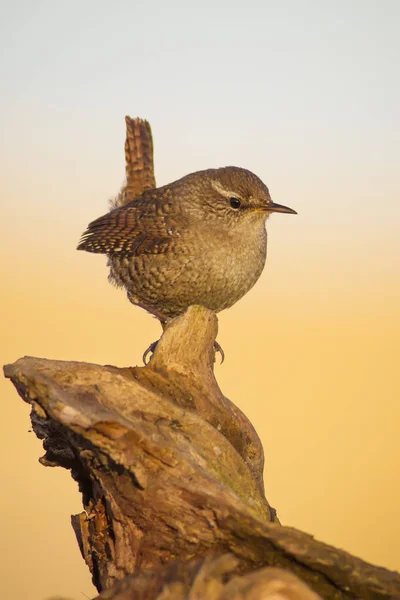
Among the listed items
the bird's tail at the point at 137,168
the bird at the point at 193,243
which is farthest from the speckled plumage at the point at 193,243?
the bird's tail at the point at 137,168

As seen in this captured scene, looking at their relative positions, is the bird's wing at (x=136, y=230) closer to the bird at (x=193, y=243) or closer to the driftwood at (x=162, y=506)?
the bird at (x=193, y=243)

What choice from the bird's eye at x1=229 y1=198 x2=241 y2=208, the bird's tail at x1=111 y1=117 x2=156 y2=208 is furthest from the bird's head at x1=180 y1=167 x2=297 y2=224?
the bird's tail at x1=111 y1=117 x2=156 y2=208

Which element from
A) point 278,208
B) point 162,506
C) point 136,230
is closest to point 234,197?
point 278,208

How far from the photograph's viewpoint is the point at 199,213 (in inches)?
233

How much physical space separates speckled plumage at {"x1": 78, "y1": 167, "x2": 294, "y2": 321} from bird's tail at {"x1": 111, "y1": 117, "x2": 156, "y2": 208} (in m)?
0.82

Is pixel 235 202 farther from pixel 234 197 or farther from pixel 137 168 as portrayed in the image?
pixel 137 168

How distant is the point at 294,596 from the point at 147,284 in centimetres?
372

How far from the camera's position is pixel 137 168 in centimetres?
704

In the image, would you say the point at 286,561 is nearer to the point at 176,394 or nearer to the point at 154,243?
the point at 176,394

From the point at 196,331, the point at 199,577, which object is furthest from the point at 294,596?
the point at 196,331

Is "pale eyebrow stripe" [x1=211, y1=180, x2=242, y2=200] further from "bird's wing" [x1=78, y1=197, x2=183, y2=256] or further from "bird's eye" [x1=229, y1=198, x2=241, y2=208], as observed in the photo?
"bird's wing" [x1=78, y1=197, x2=183, y2=256]

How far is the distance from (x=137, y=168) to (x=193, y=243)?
5.59 feet

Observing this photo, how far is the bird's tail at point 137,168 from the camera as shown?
7012 millimetres

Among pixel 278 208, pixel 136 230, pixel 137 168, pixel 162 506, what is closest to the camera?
pixel 162 506
